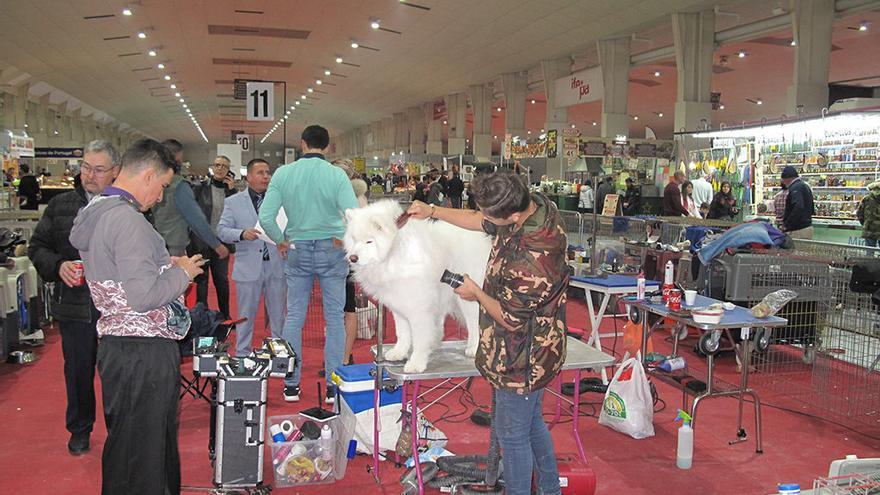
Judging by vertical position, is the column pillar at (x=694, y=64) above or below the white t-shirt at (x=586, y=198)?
above

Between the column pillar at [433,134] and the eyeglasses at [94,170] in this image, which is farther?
the column pillar at [433,134]

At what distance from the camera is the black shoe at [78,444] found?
4109 mm

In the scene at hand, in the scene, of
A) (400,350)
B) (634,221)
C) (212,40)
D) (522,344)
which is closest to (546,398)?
(400,350)

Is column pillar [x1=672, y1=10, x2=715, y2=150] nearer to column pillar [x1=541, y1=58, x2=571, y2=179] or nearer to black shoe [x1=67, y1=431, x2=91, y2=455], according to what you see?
column pillar [x1=541, y1=58, x2=571, y2=179]

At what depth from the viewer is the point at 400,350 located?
13.0ft

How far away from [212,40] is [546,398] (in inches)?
735

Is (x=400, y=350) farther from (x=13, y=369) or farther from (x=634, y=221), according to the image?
(x=634, y=221)

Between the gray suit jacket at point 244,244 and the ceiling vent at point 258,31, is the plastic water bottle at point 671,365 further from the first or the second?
the ceiling vent at point 258,31

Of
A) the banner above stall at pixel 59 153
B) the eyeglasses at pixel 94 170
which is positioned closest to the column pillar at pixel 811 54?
the eyeglasses at pixel 94 170

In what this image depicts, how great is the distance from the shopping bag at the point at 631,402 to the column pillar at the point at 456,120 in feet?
73.4

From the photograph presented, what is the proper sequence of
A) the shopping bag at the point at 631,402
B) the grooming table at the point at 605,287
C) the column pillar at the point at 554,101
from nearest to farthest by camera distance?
the shopping bag at the point at 631,402 → the grooming table at the point at 605,287 → the column pillar at the point at 554,101

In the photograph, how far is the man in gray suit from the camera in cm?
530

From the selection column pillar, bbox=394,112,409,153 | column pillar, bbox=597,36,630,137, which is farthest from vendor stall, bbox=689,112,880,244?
column pillar, bbox=394,112,409,153

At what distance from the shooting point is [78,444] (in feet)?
13.5
